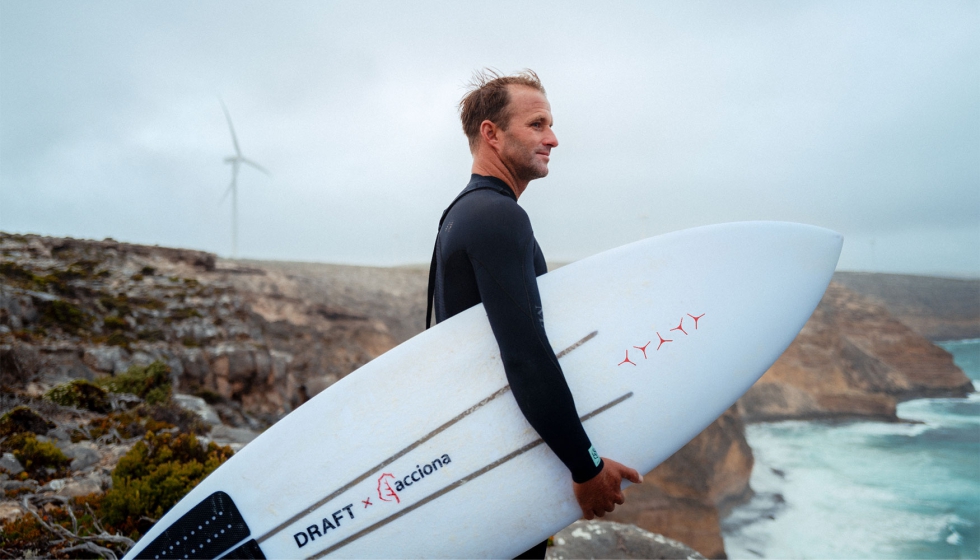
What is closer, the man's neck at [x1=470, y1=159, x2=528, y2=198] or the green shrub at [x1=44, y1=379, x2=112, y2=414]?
the man's neck at [x1=470, y1=159, x2=528, y2=198]

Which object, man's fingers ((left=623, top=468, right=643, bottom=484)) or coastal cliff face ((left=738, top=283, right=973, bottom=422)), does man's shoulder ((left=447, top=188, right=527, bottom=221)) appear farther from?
coastal cliff face ((left=738, top=283, right=973, bottom=422))

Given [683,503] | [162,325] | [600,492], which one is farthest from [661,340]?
[683,503]

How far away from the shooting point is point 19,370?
243 inches

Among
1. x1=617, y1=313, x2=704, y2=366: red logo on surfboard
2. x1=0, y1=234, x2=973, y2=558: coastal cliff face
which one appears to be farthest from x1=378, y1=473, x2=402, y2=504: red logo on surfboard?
x1=0, y1=234, x2=973, y2=558: coastal cliff face

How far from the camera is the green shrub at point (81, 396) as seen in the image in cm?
538

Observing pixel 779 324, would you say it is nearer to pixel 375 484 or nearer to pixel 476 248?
pixel 476 248

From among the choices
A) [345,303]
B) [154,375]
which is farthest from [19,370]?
[345,303]

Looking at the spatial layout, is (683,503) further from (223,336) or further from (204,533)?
(204,533)

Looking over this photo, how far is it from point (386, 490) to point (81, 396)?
608 centimetres

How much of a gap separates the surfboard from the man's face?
0.48 metres

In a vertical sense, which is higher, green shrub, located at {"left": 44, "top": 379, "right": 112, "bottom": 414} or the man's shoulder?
the man's shoulder

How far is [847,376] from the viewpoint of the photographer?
28.8 meters

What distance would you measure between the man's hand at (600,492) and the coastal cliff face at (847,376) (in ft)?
96.1

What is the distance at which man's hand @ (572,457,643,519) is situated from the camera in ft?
3.96
